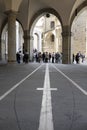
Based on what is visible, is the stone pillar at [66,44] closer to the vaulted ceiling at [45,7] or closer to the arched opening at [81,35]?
the vaulted ceiling at [45,7]

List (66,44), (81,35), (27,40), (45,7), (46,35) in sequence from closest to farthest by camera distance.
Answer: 1. (66,44)
2. (45,7)
3. (27,40)
4. (81,35)
5. (46,35)

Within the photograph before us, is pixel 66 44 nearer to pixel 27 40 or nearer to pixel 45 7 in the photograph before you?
pixel 45 7

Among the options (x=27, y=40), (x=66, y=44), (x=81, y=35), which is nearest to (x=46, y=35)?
(x=81, y=35)

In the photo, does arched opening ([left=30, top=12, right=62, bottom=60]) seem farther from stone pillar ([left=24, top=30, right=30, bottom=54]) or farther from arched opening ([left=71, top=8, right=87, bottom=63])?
stone pillar ([left=24, top=30, right=30, bottom=54])

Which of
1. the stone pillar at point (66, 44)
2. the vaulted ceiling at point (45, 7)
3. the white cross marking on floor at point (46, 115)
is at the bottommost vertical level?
the white cross marking on floor at point (46, 115)

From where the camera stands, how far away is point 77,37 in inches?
2336

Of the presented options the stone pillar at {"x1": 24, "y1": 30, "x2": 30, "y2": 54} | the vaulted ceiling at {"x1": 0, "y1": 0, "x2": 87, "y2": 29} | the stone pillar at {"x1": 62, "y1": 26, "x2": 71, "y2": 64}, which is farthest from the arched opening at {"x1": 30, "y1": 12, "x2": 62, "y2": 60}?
the stone pillar at {"x1": 62, "y1": 26, "x2": 71, "y2": 64}

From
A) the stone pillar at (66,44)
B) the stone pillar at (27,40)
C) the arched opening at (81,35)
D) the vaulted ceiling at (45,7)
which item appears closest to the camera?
the vaulted ceiling at (45,7)

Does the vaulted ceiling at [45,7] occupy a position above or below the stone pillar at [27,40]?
above

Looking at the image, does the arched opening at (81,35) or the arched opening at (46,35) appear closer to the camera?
the arched opening at (81,35)

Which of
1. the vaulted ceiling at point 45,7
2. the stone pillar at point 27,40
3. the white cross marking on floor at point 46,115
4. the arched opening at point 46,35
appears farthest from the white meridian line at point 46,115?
the arched opening at point 46,35

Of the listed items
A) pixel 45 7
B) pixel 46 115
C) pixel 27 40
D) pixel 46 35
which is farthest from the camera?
pixel 46 35

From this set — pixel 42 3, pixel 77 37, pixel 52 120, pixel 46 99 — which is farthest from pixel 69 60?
pixel 52 120

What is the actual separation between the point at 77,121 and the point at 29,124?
2.82 feet
